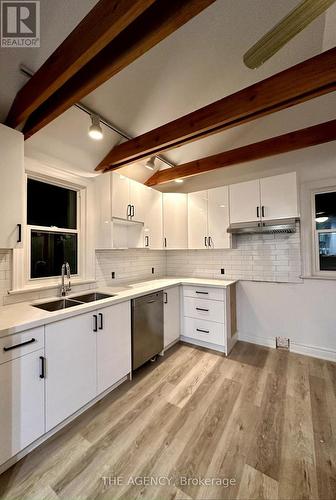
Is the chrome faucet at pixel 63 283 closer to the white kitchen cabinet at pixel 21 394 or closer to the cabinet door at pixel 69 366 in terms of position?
the cabinet door at pixel 69 366

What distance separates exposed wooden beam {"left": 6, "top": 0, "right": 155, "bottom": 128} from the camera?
97 centimetres

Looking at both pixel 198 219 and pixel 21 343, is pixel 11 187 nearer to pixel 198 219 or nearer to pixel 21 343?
pixel 21 343

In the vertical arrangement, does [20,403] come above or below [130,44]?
below

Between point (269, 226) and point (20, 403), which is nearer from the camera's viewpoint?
point (20, 403)

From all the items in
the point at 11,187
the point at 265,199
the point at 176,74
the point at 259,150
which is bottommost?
the point at 11,187

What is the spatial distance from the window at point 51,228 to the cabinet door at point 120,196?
48 cm

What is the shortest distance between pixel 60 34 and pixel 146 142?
1.03 meters

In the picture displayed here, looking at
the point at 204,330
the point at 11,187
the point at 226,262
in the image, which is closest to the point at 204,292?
the point at 204,330

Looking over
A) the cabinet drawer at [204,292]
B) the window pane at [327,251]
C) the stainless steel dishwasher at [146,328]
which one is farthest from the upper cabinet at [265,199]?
the stainless steel dishwasher at [146,328]

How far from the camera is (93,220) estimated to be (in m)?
2.66

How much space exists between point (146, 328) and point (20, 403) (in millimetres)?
1317

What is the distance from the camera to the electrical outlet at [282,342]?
295cm

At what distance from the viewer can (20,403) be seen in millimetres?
1391

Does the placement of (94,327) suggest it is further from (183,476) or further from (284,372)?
(284,372)
